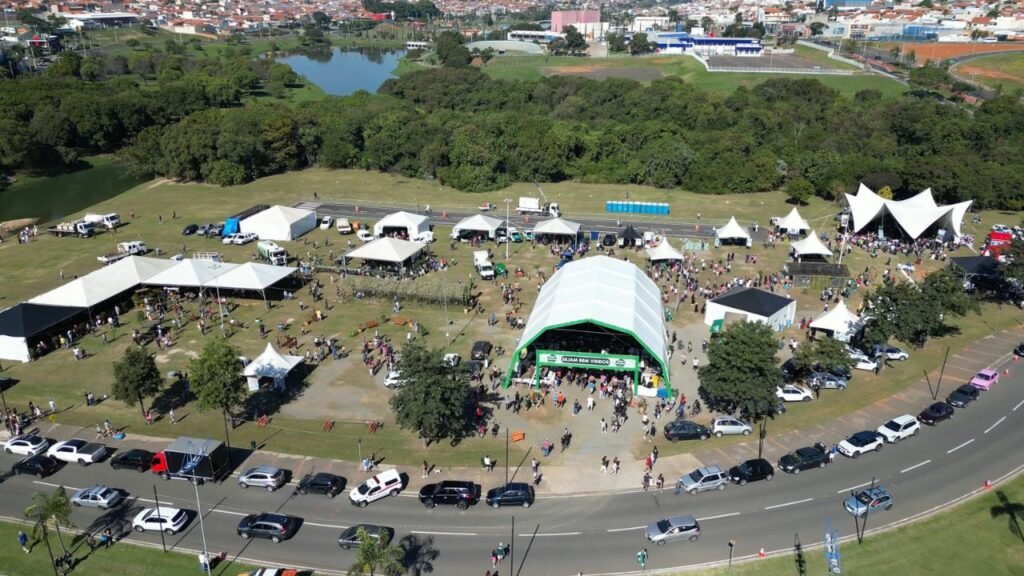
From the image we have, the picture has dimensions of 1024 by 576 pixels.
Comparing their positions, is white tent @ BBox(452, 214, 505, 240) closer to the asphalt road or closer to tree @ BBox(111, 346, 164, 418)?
tree @ BBox(111, 346, 164, 418)

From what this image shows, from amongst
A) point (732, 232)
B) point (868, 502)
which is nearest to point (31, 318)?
point (868, 502)

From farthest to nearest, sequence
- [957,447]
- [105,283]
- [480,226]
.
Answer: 1. [480,226]
2. [105,283]
3. [957,447]

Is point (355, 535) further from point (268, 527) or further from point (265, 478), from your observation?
point (265, 478)

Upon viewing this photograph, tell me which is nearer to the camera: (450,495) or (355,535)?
(355,535)

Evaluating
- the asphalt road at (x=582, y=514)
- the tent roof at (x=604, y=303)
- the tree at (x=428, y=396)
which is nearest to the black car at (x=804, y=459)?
the asphalt road at (x=582, y=514)

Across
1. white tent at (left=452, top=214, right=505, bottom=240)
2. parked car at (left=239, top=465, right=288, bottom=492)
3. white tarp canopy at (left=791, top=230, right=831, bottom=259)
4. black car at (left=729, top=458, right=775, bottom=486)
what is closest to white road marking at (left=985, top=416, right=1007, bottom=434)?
black car at (left=729, top=458, right=775, bottom=486)

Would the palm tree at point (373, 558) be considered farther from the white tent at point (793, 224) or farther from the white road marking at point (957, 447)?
the white tent at point (793, 224)

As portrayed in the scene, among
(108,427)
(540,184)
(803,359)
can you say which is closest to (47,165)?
(540,184)
